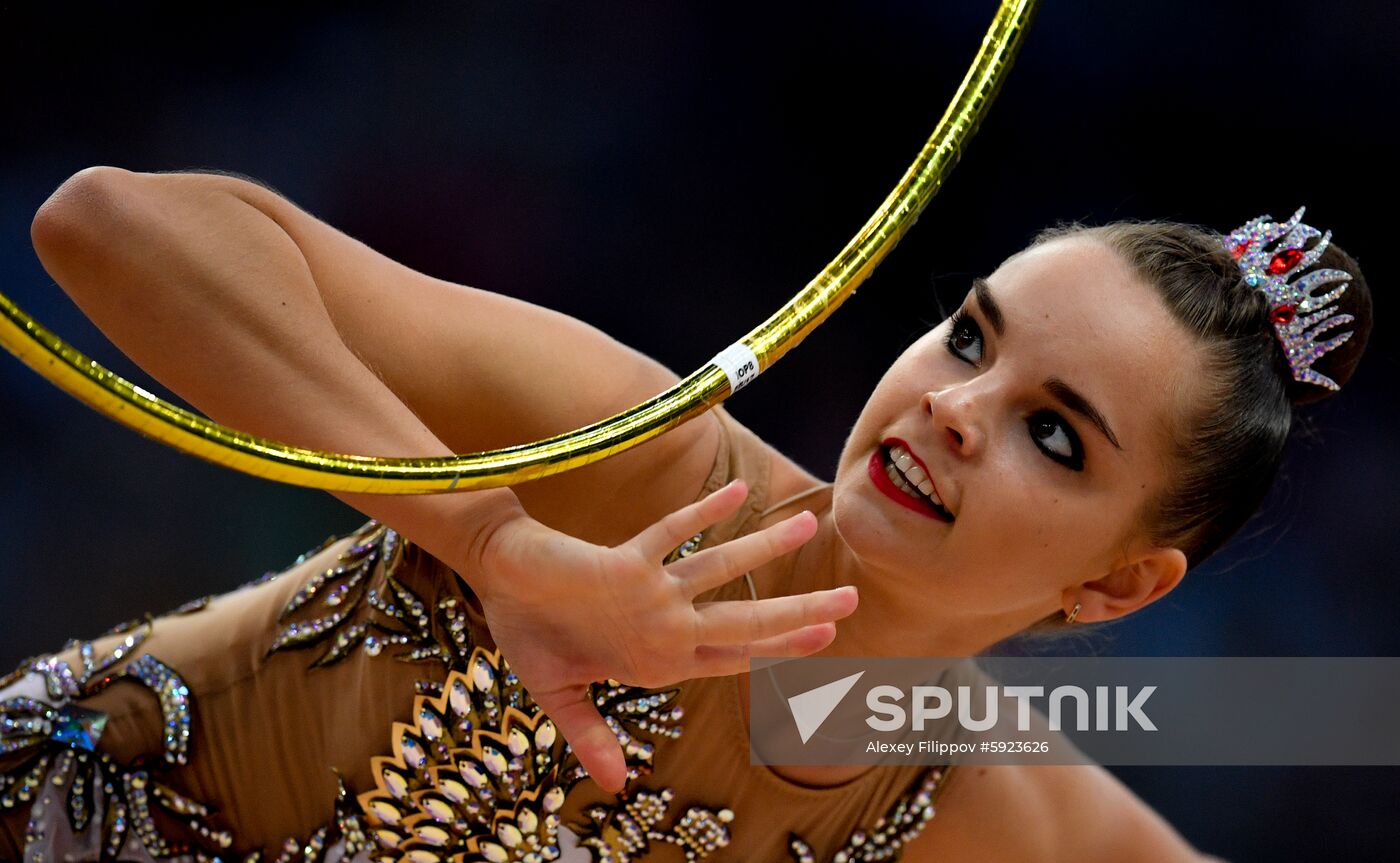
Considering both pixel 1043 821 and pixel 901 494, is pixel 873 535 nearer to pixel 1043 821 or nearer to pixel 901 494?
pixel 901 494

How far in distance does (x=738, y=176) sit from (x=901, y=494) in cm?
98

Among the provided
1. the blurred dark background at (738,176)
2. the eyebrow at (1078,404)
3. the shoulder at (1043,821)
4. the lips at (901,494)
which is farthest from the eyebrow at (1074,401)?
the blurred dark background at (738,176)

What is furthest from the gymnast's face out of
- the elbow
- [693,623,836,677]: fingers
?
the elbow

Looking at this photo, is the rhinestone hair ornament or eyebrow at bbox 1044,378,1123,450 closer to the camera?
eyebrow at bbox 1044,378,1123,450

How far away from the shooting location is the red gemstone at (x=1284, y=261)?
1460mm

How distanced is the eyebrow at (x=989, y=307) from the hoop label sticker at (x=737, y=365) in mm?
261

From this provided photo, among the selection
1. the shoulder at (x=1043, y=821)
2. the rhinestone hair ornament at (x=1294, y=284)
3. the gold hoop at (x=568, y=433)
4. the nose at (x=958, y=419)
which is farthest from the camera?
the shoulder at (x=1043, y=821)

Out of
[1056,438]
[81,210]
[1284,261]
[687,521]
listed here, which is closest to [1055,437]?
[1056,438]

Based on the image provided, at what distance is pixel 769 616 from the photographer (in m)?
1.12

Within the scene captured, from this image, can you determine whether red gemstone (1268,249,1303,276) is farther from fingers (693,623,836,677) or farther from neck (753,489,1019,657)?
fingers (693,623,836,677)

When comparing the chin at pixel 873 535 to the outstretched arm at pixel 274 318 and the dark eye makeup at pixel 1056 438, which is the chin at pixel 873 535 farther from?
the outstretched arm at pixel 274 318

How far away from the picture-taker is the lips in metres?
1.35

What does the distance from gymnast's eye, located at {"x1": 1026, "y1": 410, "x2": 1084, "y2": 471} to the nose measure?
0.06 m

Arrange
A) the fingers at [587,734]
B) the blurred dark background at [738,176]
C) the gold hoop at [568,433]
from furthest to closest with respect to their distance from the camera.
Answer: the blurred dark background at [738,176], the fingers at [587,734], the gold hoop at [568,433]
